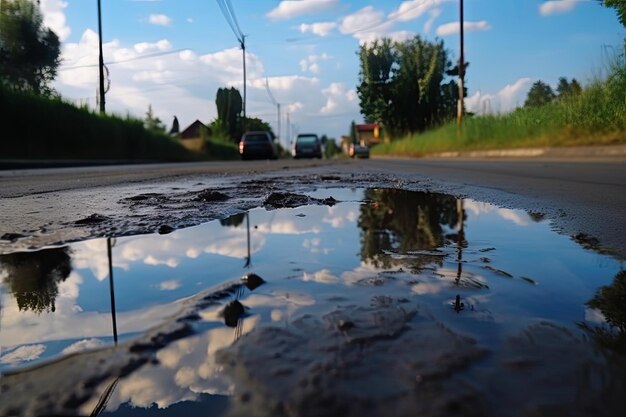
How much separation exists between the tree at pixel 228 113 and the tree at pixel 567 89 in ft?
65.8

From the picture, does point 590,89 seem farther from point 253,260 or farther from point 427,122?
point 427,122

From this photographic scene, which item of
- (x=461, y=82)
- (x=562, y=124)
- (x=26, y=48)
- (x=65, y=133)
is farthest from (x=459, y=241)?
(x=461, y=82)

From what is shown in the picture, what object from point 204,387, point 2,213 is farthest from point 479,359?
point 2,213

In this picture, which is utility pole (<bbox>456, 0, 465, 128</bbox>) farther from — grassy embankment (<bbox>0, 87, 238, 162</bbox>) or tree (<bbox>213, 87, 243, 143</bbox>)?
tree (<bbox>213, 87, 243, 143</bbox>)

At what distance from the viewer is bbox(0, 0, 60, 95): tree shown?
1655 cm

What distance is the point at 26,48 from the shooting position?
18344 millimetres

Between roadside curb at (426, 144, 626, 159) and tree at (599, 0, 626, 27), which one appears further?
tree at (599, 0, 626, 27)

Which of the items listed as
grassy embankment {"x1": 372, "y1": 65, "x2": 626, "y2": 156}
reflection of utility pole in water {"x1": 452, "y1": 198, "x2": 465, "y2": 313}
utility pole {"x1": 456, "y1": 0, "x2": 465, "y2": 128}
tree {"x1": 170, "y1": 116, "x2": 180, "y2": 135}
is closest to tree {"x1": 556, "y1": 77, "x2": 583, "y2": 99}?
grassy embankment {"x1": 372, "y1": 65, "x2": 626, "y2": 156}

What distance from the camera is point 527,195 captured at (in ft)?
13.7

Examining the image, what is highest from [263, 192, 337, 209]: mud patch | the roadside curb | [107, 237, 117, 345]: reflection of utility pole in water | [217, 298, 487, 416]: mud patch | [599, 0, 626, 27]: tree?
[599, 0, 626, 27]: tree

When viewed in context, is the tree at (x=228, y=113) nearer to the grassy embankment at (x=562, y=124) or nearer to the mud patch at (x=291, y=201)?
the grassy embankment at (x=562, y=124)

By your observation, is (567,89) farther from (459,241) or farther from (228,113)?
(228,113)

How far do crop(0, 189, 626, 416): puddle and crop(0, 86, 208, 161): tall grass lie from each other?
15514 mm

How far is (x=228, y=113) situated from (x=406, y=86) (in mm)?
12268
